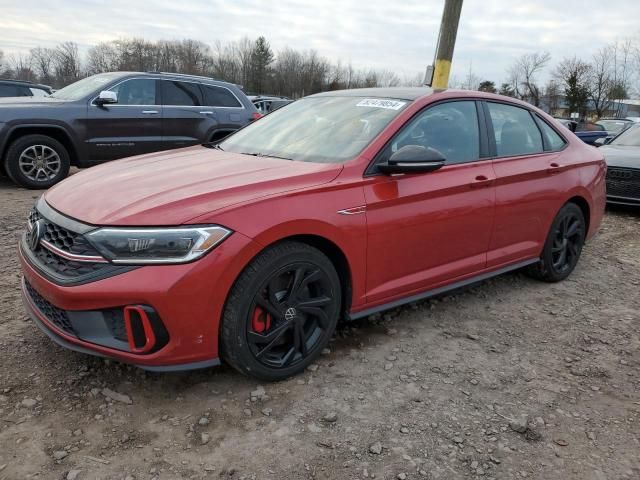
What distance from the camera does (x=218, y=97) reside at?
27.9 feet

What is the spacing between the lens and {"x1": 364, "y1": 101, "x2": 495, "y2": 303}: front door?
3.04m

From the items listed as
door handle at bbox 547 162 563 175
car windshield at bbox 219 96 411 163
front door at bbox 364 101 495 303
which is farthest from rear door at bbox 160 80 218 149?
door handle at bbox 547 162 563 175

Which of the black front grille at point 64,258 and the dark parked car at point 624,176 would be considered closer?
the black front grille at point 64,258

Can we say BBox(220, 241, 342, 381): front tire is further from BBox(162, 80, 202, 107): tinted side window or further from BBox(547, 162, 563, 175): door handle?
BBox(162, 80, 202, 107): tinted side window

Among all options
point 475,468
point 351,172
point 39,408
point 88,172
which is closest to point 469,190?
point 351,172

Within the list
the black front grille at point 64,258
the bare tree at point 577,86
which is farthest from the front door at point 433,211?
the bare tree at point 577,86

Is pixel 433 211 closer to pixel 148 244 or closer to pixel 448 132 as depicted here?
pixel 448 132

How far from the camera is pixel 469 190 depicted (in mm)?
3482

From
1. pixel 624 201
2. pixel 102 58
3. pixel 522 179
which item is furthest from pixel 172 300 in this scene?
pixel 102 58

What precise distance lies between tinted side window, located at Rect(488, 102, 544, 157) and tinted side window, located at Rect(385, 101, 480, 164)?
0.82ft

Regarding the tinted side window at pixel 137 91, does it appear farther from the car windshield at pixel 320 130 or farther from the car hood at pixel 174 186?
the car hood at pixel 174 186

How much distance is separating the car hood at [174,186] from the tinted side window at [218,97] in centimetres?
541

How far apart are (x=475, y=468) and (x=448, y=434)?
0.23 m

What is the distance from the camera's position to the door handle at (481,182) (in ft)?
11.5
